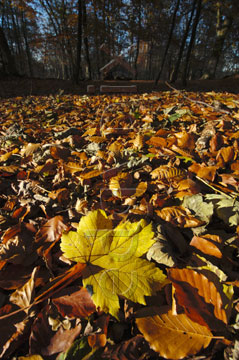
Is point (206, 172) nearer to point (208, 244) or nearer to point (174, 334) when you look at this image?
point (208, 244)

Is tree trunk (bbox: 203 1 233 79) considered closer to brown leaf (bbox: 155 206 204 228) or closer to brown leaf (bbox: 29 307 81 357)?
brown leaf (bbox: 155 206 204 228)

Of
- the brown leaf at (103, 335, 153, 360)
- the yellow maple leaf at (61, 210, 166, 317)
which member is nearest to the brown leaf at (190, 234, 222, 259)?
the yellow maple leaf at (61, 210, 166, 317)

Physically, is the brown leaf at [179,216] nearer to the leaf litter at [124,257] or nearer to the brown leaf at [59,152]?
the leaf litter at [124,257]

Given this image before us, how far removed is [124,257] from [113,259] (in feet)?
0.12

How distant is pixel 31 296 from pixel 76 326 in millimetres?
186

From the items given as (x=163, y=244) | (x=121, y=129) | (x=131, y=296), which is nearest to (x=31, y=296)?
(x=131, y=296)

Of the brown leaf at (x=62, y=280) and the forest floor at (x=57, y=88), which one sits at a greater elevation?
the forest floor at (x=57, y=88)

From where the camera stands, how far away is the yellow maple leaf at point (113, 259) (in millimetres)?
570

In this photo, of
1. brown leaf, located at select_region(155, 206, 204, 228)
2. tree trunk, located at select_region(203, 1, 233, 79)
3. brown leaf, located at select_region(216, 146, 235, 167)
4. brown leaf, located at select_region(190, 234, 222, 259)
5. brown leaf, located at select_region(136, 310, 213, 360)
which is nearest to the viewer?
brown leaf, located at select_region(136, 310, 213, 360)

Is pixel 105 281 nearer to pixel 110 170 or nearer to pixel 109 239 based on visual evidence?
pixel 109 239

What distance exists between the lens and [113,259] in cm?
62

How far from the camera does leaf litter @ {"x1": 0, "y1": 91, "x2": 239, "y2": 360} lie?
1.76ft


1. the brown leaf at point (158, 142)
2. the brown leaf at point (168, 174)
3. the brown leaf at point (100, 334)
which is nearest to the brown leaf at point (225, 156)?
the brown leaf at point (168, 174)

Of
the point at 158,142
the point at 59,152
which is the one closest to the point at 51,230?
the point at 59,152
